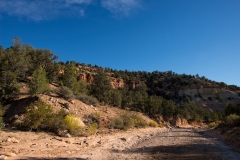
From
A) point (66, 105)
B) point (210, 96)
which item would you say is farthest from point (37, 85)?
point (210, 96)

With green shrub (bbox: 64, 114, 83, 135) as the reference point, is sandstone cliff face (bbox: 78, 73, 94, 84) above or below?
above

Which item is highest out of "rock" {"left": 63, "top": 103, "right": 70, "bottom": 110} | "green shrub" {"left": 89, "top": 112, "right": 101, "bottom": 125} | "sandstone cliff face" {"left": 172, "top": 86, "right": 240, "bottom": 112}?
"sandstone cliff face" {"left": 172, "top": 86, "right": 240, "bottom": 112}

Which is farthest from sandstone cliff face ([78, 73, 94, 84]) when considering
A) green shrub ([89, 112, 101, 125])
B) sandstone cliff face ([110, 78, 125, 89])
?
green shrub ([89, 112, 101, 125])

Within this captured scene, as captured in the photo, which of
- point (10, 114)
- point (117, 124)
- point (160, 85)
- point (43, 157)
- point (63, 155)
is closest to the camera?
point (43, 157)

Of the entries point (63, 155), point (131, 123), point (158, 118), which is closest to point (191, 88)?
point (158, 118)

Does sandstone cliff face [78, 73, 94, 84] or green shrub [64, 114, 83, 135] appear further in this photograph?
sandstone cliff face [78, 73, 94, 84]

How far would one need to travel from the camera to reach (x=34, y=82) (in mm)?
26672

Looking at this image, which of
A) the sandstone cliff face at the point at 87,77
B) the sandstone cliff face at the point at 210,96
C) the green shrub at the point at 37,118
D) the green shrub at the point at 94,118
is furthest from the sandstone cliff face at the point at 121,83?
the green shrub at the point at 37,118

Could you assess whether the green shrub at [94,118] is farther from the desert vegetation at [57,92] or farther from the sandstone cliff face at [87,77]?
the sandstone cliff face at [87,77]

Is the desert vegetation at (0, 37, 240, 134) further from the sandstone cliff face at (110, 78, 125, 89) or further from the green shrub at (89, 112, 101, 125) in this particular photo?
the sandstone cliff face at (110, 78, 125, 89)

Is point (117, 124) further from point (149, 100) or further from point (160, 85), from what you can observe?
point (160, 85)

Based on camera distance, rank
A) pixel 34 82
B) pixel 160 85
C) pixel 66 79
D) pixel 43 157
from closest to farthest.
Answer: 1. pixel 43 157
2. pixel 34 82
3. pixel 66 79
4. pixel 160 85

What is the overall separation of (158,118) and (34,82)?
1831 inches

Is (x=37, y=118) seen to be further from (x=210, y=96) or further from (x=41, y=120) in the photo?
(x=210, y=96)
